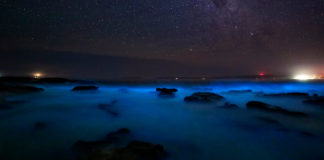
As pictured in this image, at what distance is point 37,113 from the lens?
7.36 metres

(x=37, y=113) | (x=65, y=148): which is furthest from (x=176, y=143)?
(x=37, y=113)

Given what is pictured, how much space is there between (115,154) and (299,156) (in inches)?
176

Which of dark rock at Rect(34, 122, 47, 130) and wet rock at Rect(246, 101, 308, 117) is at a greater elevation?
wet rock at Rect(246, 101, 308, 117)

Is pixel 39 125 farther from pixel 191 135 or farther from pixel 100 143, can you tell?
pixel 191 135

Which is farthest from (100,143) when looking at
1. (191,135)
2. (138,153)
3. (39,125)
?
(39,125)

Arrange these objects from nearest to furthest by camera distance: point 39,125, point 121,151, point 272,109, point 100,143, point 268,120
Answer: point 121,151, point 100,143, point 39,125, point 268,120, point 272,109

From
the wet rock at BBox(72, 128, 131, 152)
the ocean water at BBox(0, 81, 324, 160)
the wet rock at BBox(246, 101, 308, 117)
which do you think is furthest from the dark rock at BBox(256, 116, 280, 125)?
the wet rock at BBox(72, 128, 131, 152)

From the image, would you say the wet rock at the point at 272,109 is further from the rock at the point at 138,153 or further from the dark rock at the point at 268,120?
the rock at the point at 138,153

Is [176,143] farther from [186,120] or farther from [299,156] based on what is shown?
[299,156]

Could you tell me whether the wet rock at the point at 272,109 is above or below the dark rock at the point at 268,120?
above

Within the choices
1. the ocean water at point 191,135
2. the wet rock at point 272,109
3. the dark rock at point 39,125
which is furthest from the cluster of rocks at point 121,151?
the wet rock at point 272,109

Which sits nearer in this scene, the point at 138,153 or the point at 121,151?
the point at 121,151

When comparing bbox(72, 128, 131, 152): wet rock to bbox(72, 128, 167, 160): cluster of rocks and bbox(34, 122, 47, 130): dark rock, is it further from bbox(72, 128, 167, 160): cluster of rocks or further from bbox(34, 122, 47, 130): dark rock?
bbox(34, 122, 47, 130): dark rock

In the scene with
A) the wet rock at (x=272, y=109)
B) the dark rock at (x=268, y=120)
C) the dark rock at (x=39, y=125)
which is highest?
the wet rock at (x=272, y=109)
